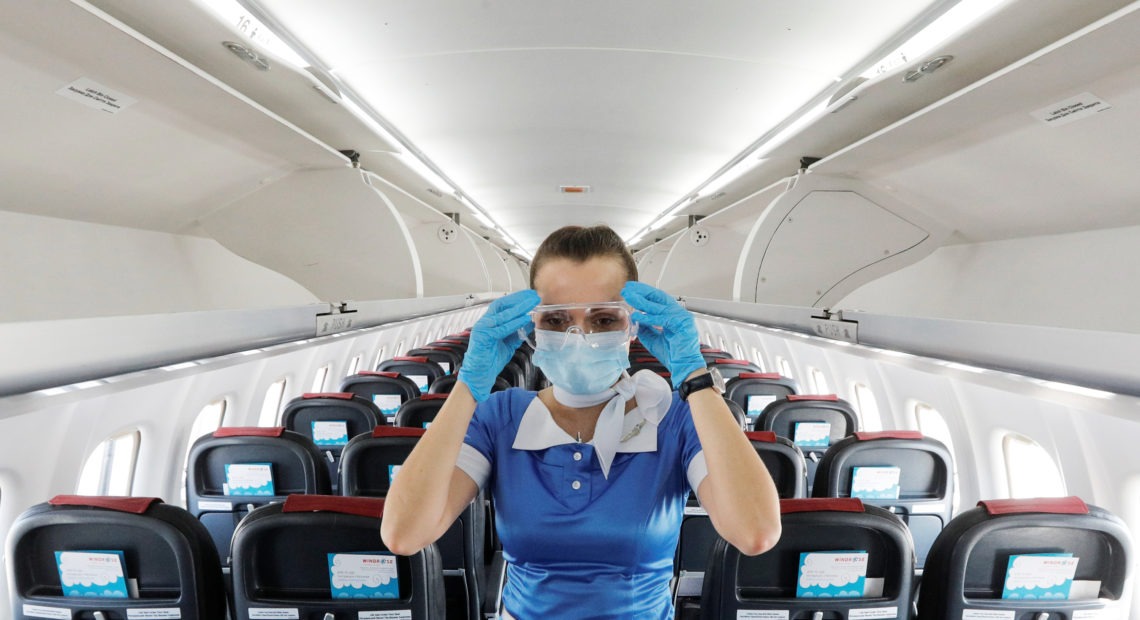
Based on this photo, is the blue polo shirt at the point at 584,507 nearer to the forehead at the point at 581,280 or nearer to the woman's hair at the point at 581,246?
the forehead at the point at 581,280

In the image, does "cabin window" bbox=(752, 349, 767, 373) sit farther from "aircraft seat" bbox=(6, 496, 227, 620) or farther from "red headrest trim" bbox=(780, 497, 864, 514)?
"aircraft seat" bbox=(6, 496, 227, 620)

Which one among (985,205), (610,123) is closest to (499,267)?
(610,123)

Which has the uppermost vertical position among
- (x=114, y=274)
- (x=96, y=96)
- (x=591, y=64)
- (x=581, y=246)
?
(x=591, y=64)

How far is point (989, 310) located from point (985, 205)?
109 cm

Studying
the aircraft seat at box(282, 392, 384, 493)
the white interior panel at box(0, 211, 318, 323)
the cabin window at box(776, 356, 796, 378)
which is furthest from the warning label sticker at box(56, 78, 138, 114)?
the cabin window at box(776, 356, 796, 378)

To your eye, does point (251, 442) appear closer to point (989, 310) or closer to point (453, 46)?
point (453, 46)

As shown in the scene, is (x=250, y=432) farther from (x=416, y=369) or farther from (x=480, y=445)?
(x=416, y=369)

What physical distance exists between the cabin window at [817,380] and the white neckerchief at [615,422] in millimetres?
6077

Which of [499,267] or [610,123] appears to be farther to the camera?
[499,267]

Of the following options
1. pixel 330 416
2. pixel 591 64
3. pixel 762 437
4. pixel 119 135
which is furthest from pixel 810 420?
pixel 119 135

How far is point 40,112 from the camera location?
4.50 m

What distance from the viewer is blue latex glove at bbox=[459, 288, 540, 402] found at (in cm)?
205

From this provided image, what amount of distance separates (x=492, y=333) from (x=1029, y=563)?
66.1 inches

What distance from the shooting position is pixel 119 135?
17.8ft
